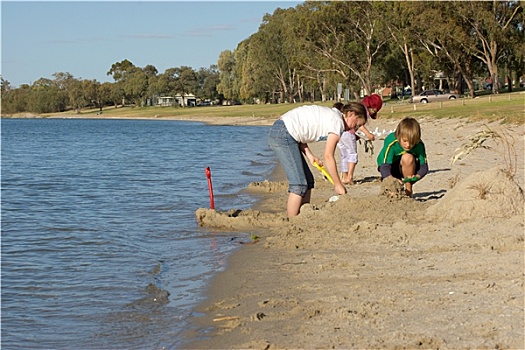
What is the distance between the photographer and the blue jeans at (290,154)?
884 centimetres

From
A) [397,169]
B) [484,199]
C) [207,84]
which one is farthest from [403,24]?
[207,84]

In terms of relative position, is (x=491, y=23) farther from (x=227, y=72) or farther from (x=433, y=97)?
(x=227, y=72)

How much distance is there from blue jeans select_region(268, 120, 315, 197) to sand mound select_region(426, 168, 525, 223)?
160 cm

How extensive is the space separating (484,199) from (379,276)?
2.38 metres

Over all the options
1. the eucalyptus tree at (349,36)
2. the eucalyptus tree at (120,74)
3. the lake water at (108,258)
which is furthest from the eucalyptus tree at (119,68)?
the lake water at (108,258)

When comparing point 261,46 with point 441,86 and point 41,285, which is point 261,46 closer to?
point 441,86

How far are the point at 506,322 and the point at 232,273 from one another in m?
3.54

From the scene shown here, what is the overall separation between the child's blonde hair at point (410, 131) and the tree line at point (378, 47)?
142ft

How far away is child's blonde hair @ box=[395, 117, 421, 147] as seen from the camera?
1007 cm

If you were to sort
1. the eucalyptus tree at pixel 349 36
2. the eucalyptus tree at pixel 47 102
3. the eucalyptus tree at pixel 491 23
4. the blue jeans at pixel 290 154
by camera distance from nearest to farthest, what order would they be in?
the blue jeans at pixel 290 154 < the eucalyptus tree at pixel 491 23 < the eucalyptus tree at pixel 349 36 < the eucalyptus tree at pixel 47 102

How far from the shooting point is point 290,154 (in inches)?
350

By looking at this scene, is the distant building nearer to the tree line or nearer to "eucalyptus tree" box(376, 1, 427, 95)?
the tree line

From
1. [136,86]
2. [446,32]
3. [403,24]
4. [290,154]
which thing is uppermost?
[136,86]

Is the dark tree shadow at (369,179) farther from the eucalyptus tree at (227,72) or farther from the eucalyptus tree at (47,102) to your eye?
the eucalyptus tree at (47,102)
